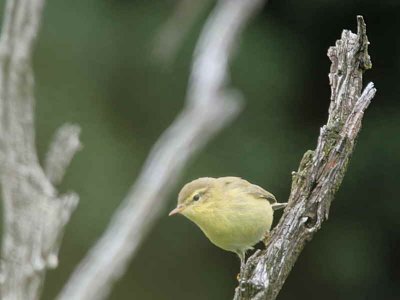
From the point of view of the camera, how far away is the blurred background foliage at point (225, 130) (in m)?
7.05

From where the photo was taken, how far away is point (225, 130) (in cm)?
719

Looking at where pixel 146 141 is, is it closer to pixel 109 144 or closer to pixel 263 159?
pixel 109 144

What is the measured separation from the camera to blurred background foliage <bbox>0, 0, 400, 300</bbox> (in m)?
7.05

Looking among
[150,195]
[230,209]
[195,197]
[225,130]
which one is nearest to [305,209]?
[150,195]

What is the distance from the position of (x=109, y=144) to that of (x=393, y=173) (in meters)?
2.05

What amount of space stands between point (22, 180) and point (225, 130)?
5.08 meters

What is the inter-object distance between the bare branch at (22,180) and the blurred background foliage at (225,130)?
458 cm

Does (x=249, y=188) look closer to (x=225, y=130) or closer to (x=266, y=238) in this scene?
(x=266, y=238)

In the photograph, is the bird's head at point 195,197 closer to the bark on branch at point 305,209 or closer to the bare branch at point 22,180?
the bare branch at point 22,180

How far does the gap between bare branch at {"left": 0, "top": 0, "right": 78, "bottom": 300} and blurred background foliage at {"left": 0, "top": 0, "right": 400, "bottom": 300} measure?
4583 mm

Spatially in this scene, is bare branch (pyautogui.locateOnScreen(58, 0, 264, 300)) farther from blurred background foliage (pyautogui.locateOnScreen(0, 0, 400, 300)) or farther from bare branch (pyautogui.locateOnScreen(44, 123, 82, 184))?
blurred background foliage (pyautogui.locateOnScreen(0, 0, 400, 300))

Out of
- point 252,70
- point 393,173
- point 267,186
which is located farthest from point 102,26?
point 393,173

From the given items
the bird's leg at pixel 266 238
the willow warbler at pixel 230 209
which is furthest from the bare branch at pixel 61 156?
the bird's leg at pixel 266 238

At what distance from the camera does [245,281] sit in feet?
5.92
